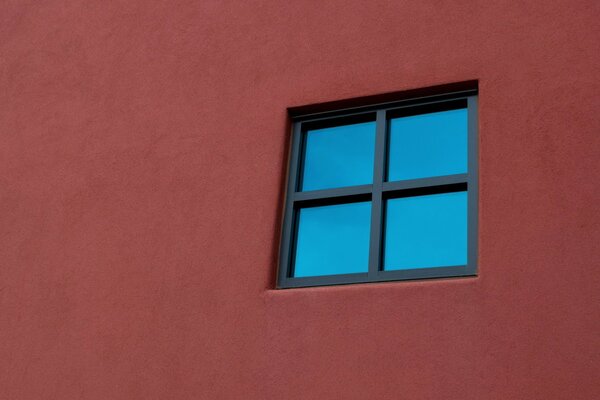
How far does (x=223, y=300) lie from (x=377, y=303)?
0.92 meters

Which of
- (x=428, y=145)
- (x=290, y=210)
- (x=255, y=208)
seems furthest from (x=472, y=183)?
(x=255, y=208)

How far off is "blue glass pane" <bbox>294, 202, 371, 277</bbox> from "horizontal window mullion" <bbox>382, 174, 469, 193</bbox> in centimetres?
16

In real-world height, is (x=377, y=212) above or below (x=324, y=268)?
above

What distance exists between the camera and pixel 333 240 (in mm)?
5125

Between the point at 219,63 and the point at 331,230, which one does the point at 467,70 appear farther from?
the point at 219,63

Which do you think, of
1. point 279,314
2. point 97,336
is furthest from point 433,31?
point 97,336

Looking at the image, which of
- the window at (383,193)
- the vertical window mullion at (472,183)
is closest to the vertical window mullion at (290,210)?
the window at (383,193)

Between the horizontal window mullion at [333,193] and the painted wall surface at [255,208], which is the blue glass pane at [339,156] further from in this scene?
the painted wall surface at [255,208]

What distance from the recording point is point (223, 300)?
5.03 meters

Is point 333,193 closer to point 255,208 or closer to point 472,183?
point 255,208

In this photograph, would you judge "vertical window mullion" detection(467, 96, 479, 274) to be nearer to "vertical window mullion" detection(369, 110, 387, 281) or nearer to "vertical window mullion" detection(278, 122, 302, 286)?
"vertical window mullion" detection(369, 110, 387, 281)

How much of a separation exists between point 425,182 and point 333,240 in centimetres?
62

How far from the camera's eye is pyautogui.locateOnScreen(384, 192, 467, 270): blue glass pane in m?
4.75

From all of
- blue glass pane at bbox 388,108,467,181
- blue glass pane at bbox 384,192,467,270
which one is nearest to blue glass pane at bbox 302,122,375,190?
blue glass pane at bbox 388,108,467,181
